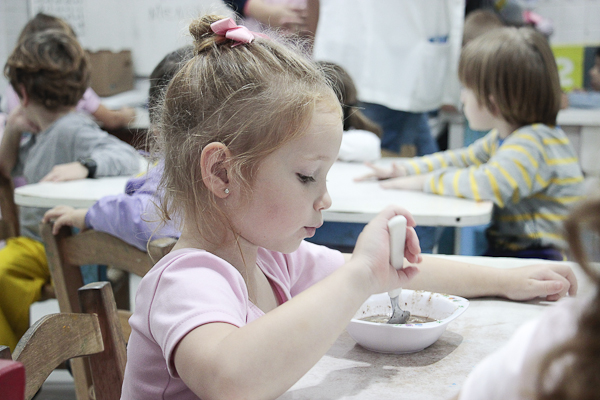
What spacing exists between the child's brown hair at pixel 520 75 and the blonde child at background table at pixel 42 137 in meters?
1.20

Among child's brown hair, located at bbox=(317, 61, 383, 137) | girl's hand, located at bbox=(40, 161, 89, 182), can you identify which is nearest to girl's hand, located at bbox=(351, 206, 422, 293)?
girl's hand, located at bbox=(40, 161, 89, 182)

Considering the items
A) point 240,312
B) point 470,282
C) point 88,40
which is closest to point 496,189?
point 470,282

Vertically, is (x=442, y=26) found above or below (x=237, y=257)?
above

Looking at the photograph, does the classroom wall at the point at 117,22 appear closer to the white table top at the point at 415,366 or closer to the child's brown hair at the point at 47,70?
the child's brown hair at the point at 47,70

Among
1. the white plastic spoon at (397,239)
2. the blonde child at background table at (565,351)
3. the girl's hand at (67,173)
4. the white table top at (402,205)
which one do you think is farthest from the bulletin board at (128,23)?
the blonde child at background table at (565,351)

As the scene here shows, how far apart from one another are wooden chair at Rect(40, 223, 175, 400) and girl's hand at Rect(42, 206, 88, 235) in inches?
0.5

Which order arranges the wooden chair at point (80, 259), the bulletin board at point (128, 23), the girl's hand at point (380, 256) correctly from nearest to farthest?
the girl's hand at point (380, 256) → the wooden chair at point (80, 259) → the bulletin board at point (128, 23)

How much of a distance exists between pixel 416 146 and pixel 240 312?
92.2 inches

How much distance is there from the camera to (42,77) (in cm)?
215

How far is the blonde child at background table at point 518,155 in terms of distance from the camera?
1.65 metres

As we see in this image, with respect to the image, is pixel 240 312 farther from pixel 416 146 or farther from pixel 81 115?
Result: pixel 416 146

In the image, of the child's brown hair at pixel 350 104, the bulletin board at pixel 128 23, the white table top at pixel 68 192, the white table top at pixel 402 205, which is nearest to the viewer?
the white table top at pixel 402 205

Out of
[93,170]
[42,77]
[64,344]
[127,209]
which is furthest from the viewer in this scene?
[42,77]

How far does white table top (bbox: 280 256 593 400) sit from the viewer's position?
63 cm
